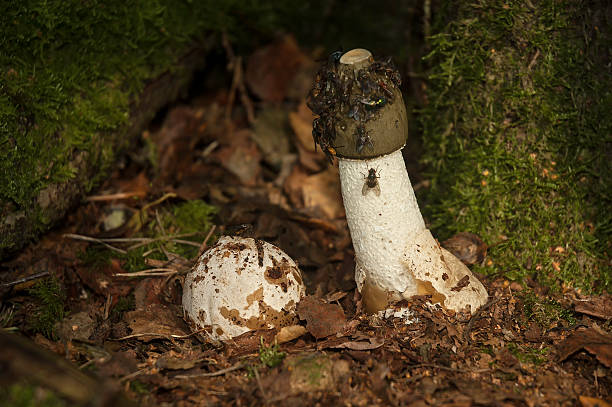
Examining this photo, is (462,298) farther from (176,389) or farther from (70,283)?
(70,283)

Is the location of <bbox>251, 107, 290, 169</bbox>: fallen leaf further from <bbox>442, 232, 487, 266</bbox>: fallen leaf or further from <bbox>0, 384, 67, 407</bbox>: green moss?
<bbox>0, 384, 67, 407</bbox>: green moss

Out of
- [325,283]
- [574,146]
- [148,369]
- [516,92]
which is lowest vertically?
[325,283]

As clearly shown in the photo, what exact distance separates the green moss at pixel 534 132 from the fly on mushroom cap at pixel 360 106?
1138 millimetres

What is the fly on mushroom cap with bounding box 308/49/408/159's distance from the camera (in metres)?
2.72

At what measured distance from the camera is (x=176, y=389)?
2625 mm

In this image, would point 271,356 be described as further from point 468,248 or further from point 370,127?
point 468,248

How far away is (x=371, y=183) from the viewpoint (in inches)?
115

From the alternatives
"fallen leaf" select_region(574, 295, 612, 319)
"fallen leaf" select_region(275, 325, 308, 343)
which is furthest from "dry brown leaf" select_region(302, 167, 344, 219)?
"fallen leaf" select_region(574, 295, 612, 319)

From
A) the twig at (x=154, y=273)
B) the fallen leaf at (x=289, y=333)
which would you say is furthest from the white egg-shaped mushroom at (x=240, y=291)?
the twig at (x=154, y=273)

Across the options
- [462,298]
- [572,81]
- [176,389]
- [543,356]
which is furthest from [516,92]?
[176,389]

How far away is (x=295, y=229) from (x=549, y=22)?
2370mm

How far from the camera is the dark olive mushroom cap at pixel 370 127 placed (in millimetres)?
2736

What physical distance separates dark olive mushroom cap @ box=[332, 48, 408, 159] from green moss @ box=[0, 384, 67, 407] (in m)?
1.79

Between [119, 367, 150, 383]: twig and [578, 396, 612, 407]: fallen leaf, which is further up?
[119, 367, 150, 383]: twig
